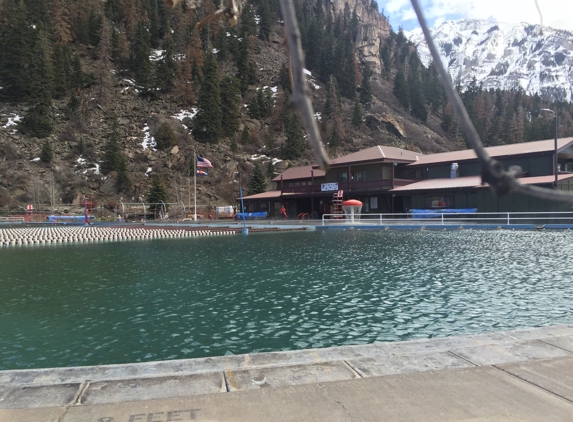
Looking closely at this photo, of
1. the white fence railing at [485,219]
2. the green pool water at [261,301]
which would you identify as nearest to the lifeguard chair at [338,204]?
the white fence railing at [485,219]

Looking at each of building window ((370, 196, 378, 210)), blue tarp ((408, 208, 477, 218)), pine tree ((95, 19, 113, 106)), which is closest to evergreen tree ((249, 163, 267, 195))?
building window ((370, 196, 378, 210))

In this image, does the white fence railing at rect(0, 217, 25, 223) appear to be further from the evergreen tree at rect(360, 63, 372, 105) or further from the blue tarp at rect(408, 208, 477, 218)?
the evergreen tree at rect(360, 63, 372, 105)

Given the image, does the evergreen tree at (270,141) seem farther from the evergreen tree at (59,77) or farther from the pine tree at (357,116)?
the evergreen tree at (59,77)

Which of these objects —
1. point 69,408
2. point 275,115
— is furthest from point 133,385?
point 275,115

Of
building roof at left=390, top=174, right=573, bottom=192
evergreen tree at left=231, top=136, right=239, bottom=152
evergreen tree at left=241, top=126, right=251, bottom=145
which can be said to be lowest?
building roof at left=390, top=174, right=573, bottom=192

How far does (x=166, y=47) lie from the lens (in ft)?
294

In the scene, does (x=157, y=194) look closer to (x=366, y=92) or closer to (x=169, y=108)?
(x=169, y=108)

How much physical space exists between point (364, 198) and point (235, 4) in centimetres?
4548

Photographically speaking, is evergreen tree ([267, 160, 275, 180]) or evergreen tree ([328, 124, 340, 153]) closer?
evergreen tree ([267, 160, 275, 180])

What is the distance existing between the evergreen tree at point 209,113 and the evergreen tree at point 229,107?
110 inches

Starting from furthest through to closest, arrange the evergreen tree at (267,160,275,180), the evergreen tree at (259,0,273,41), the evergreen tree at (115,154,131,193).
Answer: the evergreen tree at (259,0,273,41), the evergreen tree at (267,160,275,180), the evergreen tree at (115,154,131,193)

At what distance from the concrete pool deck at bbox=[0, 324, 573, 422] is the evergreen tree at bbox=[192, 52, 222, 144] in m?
74.4

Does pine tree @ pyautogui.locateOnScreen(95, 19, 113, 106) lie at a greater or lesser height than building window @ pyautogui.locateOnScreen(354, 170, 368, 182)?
greater

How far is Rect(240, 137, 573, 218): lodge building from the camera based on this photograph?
34.8 meters
